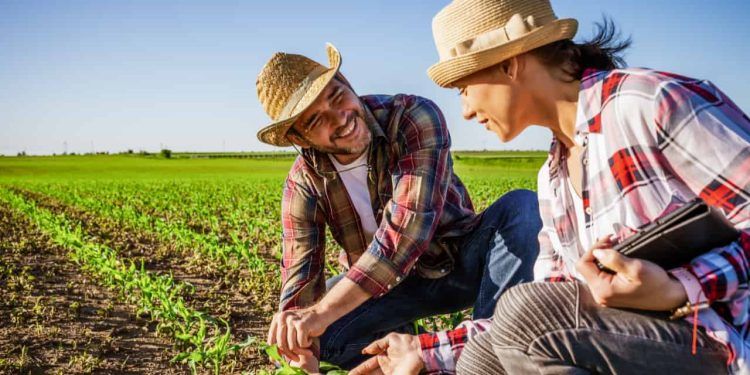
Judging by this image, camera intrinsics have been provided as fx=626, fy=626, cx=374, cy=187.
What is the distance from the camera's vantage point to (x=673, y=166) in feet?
5.21

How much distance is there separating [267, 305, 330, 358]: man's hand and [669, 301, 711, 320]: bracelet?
134cm

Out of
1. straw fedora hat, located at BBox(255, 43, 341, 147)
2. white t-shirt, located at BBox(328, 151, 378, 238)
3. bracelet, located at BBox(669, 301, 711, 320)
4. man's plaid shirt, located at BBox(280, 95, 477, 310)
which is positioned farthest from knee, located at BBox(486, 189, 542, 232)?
bracelet, located at BBox(669, 301, 711, 320)

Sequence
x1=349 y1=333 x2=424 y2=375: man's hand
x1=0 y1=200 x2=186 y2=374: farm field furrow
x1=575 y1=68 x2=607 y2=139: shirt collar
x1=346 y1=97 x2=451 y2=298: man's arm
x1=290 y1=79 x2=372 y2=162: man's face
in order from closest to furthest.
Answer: x1=575 y1=68 x2=607 y2=139: shirt collar < x1=349 y1=333 x2=424 y2=375: man's hand < x1=346 y1=97 x2=451 y2=298: man's arm < x1=290 y1=79 x2=372 y2=162: man's face < x1=0 y1=200 x2=186 y2=374: farm field furrow

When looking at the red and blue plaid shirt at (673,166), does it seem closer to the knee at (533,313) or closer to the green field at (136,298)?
the knee at (533,313)

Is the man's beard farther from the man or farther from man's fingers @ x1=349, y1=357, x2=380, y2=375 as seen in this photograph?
man's fingers @ x1=349, y1=357, x2=380, y2=375

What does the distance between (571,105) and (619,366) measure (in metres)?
0.79

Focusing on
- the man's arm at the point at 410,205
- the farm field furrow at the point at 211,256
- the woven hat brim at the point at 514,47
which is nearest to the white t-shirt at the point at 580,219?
the woven hat brim at the point at 514,47

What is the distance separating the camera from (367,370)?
2.29 meters

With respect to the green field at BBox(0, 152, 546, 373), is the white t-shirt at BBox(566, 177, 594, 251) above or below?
above

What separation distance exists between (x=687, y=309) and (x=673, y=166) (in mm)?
357

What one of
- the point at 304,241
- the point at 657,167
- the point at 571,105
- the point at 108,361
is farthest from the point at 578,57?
the point at 108,361

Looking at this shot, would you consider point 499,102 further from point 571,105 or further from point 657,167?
point 657,167

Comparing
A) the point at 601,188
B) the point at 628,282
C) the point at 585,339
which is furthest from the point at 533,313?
the point at 601,188

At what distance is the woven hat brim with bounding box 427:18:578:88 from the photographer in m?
1.86
